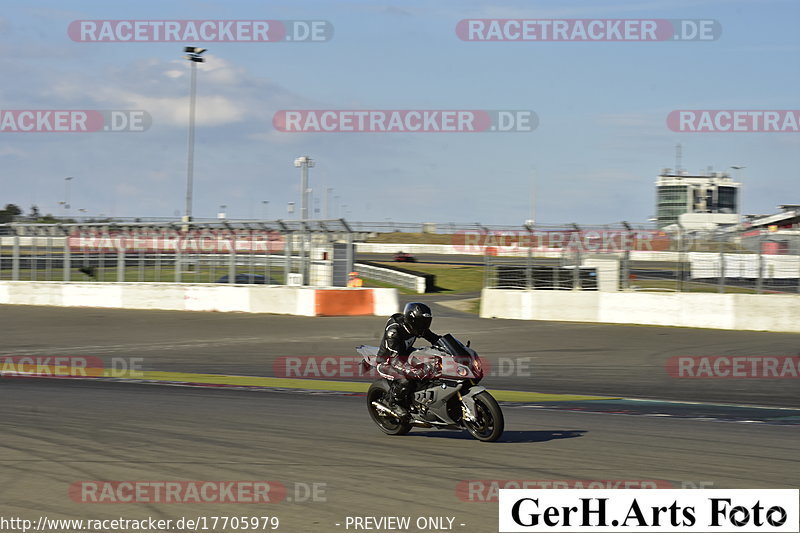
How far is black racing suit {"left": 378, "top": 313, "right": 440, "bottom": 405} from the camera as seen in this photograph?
7934mm

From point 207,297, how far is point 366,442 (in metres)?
17.2

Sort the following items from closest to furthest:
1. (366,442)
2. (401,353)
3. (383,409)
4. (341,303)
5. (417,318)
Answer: (417,318) < (401,353) < (366,442) < (383,409) < (341,303)

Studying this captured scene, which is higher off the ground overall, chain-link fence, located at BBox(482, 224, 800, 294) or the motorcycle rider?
chain-link fence, located at BBox(482, 224, 800, 294)

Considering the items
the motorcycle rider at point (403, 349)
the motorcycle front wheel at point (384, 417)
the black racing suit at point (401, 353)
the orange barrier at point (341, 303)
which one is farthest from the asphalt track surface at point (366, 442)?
the orange barrier at point (341, 303)

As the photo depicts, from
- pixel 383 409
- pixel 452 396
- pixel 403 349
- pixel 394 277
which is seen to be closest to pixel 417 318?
pixel 403 349

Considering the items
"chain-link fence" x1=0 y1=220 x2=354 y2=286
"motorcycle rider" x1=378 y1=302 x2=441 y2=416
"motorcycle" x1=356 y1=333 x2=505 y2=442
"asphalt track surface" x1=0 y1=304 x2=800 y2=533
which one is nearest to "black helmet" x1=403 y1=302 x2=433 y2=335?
"motorcycle rider" x1=378 y1=302 x2=441 y2=416

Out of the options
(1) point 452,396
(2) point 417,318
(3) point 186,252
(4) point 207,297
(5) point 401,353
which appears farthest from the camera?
(4) point 207,297

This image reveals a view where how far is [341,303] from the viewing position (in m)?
22.8

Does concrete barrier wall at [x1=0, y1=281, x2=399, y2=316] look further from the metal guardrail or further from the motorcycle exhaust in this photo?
the motorcycle exhaust

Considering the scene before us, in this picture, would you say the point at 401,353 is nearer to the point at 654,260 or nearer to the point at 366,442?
the point at 366,442

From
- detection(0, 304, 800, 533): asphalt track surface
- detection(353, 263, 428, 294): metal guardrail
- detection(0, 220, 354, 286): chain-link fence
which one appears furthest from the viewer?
detection(353, 263, 428, 294): metal guardrail

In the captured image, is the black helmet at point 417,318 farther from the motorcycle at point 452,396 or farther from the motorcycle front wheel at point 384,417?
the motorcycle front wheel at point 384,417

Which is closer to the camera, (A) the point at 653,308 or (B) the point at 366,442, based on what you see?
(B) the point at 366,442

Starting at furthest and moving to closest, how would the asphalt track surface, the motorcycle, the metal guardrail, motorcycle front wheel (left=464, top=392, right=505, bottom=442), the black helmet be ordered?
the metal guardrail, the black helmet, motorcycle front wheel (left=464, top=392, right=505, bottom=442), the motorcycle, the asphalt track surface
